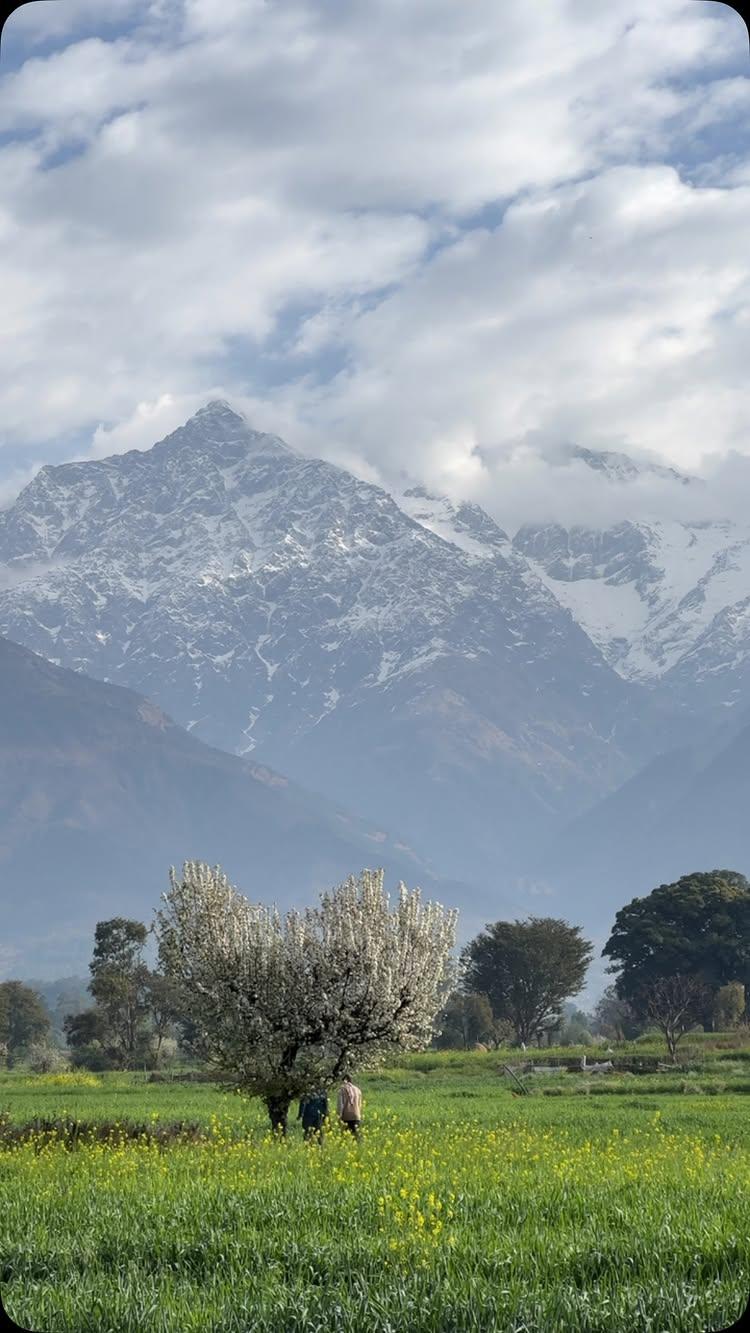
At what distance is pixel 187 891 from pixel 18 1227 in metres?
16.0

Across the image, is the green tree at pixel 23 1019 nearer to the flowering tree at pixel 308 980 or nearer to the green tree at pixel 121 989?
the green tree at pixel 121 989

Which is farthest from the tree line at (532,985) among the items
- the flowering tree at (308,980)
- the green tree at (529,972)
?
the flowering tree at (308,980)

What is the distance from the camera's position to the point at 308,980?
3322cm

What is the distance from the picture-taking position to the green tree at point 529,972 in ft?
421

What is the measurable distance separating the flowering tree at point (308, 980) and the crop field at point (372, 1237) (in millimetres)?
3895

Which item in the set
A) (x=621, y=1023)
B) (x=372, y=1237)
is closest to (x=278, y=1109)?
(x=372, y=1237)

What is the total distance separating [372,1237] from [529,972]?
114m

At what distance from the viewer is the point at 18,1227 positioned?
1864 cm

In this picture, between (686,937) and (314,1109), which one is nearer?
(314,1109)

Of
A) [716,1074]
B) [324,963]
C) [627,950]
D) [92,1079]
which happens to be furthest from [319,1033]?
[627,950]

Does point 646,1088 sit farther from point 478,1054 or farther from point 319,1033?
point 319,1033

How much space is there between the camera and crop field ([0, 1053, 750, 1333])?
14.4 metres

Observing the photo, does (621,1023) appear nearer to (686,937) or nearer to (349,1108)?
(686,937)

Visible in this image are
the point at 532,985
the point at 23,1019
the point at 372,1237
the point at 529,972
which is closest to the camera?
the point at 372,1237
